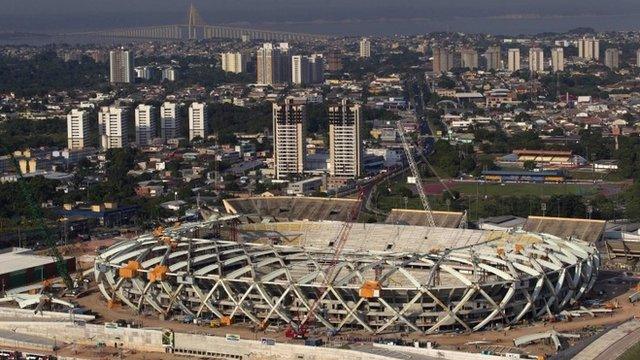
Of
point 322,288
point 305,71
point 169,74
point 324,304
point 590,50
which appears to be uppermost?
point 590,50

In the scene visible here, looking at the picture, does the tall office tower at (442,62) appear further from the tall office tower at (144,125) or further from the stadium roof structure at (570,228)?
the stadium roof structure at (570,228)

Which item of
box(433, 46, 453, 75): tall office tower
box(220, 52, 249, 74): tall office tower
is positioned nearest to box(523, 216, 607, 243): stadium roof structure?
box(433, 46, 453, 75): tall office tower

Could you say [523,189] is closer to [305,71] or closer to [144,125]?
[144,125]

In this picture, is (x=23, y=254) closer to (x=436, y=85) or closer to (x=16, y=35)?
(x=436, y=85)

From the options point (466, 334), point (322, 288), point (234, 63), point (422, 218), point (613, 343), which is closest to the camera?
point (613, 343)

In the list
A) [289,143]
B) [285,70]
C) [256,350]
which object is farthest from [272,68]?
[256,350]

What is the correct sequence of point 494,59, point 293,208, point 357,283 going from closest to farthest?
point 357,283 < point 293,208 < point 494,59

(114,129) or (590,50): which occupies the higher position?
(590,50)
